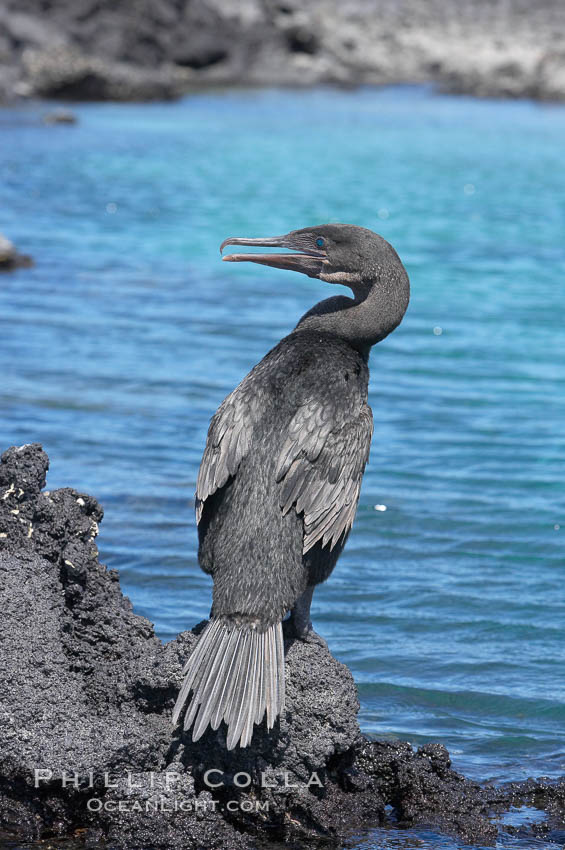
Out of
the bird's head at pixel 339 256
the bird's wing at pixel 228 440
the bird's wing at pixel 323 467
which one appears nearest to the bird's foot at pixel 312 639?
the bird's wing at pixel 323 467

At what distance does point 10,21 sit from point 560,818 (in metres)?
40.2

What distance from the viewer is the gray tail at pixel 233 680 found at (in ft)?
11.7

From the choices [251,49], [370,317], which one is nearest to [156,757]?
[370,317]

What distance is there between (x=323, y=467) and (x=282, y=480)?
0.55 feet

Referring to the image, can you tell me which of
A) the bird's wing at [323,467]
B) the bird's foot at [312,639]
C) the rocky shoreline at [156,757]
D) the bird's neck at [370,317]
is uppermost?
the bird's neck at [370,317]

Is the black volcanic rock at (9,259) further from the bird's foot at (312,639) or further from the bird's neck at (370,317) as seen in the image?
the bird's foot at (312,639)

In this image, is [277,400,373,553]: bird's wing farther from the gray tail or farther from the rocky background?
the rocky background

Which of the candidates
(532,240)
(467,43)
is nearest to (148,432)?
(532,240)

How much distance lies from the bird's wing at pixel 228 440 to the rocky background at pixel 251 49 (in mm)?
30945

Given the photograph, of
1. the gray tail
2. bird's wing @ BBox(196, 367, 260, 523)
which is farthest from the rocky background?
the gray tail

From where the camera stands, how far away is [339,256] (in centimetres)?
465

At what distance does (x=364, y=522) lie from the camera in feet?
23.8

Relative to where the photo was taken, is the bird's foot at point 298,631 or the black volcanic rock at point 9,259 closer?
the bird's foot at point 298,631

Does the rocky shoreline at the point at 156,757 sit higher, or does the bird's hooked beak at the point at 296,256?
the bird's hooked beak at the point at 296,256
